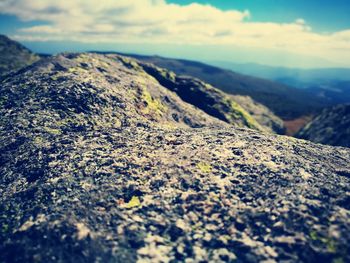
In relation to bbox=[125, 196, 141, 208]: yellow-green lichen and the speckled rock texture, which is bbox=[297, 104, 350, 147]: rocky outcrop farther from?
bbox=[125, 196, 141, 208]: yellow-green lichen

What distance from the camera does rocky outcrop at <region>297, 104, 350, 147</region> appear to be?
88.4 feet

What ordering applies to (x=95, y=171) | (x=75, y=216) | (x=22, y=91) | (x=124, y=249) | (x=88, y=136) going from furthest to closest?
(x=22, y=91), (x=88, y=136), (x=95, y=171), (x=75, y=216), (x=124, y=249)

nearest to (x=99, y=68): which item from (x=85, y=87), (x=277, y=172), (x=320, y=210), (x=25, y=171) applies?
(x=85, y=87)

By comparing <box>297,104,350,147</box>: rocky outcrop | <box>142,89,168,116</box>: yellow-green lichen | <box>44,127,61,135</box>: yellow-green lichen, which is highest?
<box>142,89,168,116</box>: yellow-green lichen

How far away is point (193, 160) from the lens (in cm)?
1059

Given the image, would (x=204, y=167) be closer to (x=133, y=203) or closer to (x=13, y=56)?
(x=133, y=203)

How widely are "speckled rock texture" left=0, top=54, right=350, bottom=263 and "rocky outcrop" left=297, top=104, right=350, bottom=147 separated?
50.7ft

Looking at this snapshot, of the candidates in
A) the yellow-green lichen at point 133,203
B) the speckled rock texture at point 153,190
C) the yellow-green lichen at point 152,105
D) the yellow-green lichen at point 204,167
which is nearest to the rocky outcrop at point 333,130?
the speckled rock texture at point 153,190

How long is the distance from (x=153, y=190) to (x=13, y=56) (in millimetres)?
79463

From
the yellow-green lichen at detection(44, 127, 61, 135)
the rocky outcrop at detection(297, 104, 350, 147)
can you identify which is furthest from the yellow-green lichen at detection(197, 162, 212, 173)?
the rocky outcrop at detection(297, 104, 350, 147)

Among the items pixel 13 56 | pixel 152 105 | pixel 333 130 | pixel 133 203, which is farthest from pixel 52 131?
pixel 13 56

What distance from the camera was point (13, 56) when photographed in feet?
249

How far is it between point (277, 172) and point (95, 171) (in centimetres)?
576

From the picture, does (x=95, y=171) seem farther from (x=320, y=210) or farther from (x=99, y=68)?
(x=99, y=68)
